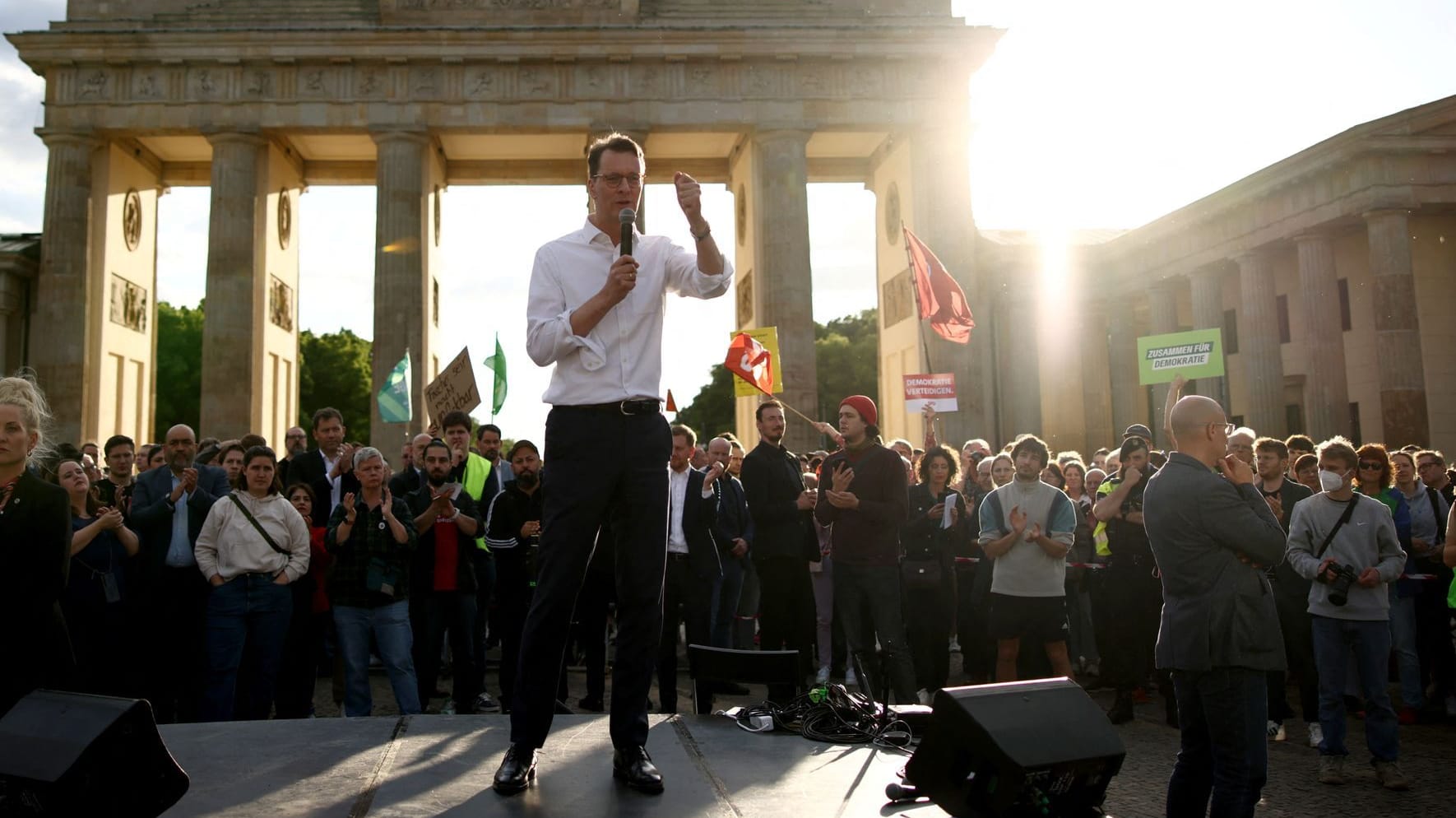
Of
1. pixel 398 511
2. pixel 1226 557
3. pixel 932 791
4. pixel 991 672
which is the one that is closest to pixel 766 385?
pixel 991 672

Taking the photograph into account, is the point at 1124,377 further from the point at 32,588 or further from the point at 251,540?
the point at 32,588

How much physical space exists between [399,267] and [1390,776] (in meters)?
30.6

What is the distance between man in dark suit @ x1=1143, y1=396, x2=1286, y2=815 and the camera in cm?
504

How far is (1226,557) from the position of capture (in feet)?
17.3

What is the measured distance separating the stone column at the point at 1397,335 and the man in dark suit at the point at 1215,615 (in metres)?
26.3

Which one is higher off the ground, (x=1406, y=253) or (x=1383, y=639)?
(x=1406, y=253)

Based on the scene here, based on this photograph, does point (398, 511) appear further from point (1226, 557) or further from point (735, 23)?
point (735, 23)

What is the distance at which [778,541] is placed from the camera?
11.3m

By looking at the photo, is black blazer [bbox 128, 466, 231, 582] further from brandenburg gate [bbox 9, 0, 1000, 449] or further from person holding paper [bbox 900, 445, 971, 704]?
brandenburg gate [bbox 9, 0, 1000, 449]

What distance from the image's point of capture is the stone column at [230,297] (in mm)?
33062

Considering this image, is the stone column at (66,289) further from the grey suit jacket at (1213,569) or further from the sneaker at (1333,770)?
the grey suit jacket at (1213,569)

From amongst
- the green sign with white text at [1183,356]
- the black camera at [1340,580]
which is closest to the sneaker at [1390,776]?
the black camera at [1340,580]

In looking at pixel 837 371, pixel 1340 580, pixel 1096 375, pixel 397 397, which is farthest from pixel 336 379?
pixel 1340 580

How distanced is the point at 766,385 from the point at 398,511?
1118 cm
